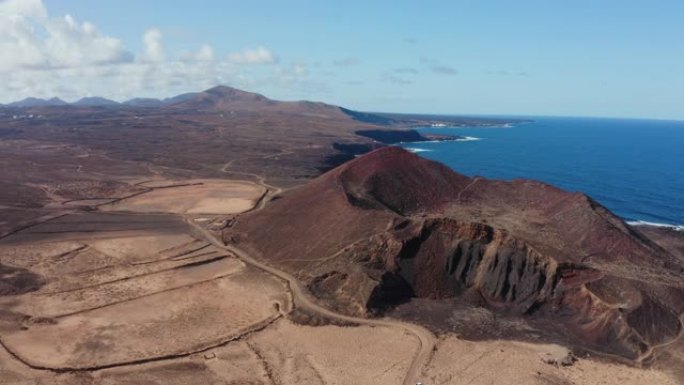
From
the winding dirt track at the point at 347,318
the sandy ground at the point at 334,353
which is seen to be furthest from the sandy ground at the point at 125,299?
the sandy ground at the point at 334,353

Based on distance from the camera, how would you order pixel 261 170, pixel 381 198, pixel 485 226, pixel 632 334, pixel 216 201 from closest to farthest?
pixel 632 334
pixel 485 226
pixel 381 198
pixel 216 201
pixel 261 170

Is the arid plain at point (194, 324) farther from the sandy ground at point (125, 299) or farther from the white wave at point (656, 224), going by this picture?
the white wave at point (656, 224)

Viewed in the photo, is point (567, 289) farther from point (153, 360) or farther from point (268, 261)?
point (153, 360)

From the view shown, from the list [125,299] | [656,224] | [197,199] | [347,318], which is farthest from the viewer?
[197,199]

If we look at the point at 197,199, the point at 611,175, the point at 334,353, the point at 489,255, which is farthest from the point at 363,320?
the point at 611,175

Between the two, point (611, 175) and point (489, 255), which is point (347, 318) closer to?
point (489, 255)

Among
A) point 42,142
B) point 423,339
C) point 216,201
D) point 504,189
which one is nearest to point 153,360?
point 423,339
